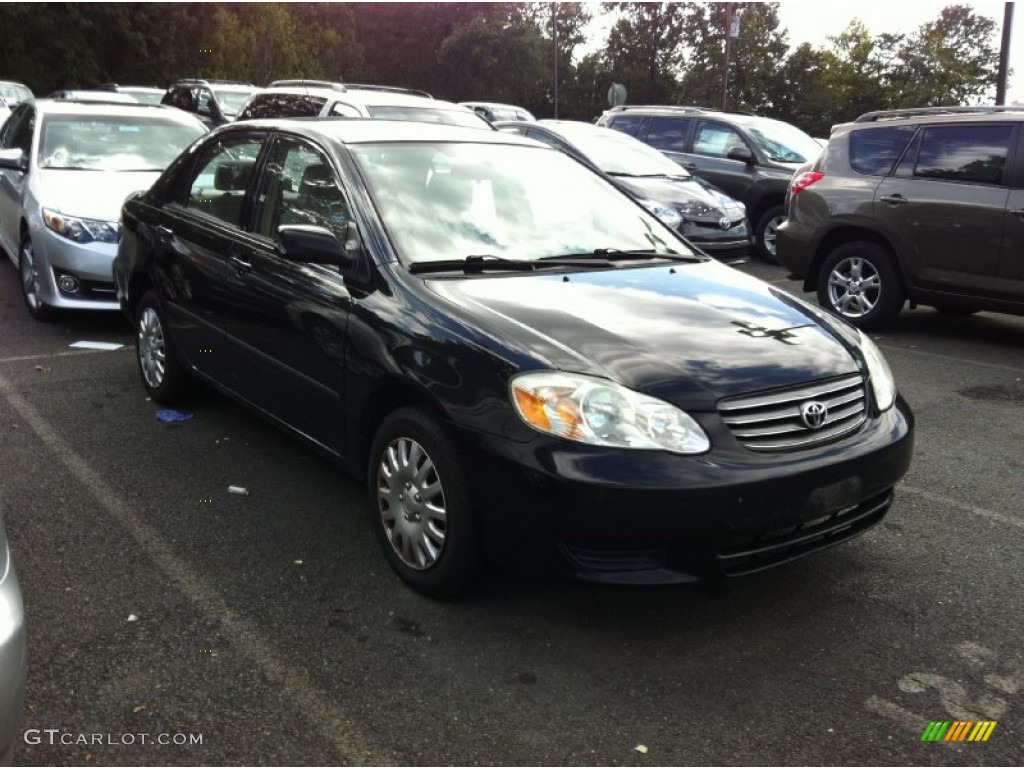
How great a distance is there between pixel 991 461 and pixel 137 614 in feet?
→ 13.4

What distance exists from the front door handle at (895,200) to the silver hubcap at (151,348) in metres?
5.64

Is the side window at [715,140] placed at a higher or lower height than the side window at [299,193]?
higher

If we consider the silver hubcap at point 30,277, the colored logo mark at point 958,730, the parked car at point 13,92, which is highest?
the parked car at point 13,92

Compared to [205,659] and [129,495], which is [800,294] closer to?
[129,495]

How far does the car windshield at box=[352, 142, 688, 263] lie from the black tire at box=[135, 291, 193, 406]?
6.24 feet

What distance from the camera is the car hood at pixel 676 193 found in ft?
36.3

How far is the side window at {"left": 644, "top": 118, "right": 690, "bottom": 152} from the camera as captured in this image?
13906 mm

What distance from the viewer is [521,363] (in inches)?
127

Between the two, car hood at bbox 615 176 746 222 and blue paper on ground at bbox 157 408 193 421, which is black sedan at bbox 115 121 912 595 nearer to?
blue paper on ground at bbox 157 408 193 421

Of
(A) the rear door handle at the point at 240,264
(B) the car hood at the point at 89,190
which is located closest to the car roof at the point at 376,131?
(A) the rear door handle at the point at 240,264

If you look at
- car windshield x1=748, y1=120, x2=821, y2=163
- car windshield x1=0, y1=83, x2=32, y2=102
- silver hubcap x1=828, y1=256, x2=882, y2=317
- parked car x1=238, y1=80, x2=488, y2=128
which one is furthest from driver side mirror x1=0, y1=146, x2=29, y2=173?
car windshield x1=0, y1=83, x2=32, y2=102

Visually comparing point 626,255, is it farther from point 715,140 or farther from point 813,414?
point 715,140

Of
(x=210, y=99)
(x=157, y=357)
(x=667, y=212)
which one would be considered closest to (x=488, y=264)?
(x=157, y=357)

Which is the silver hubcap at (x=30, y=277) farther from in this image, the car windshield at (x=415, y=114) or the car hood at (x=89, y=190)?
the car windshield at (x=415, y=114)
